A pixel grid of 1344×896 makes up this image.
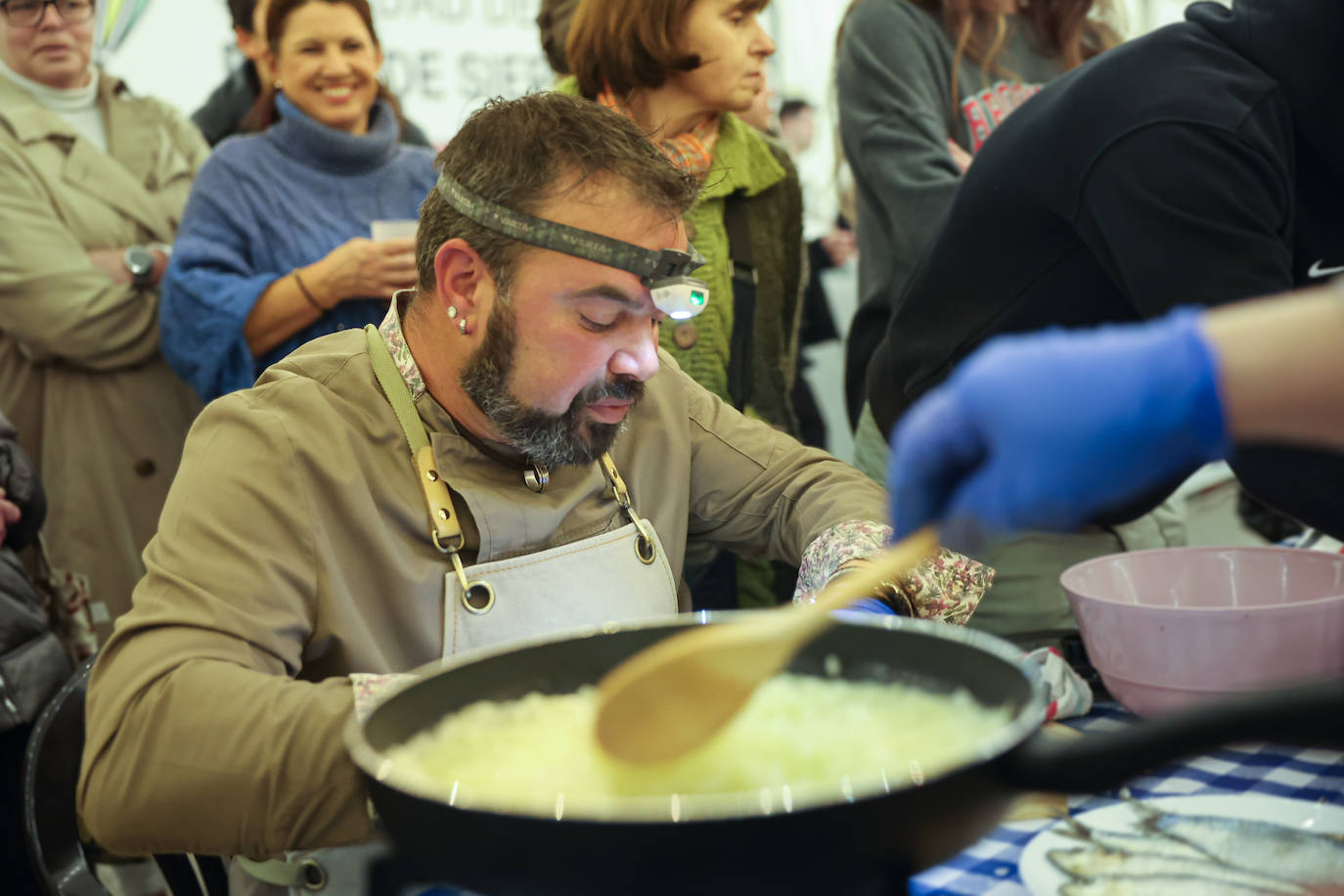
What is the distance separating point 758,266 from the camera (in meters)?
2.45

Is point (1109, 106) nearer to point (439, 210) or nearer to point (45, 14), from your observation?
point (439, 210)

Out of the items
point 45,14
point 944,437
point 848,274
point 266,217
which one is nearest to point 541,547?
point 944,437

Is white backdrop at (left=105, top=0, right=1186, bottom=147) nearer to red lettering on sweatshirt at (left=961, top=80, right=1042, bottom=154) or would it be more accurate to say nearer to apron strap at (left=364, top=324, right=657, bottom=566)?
red lettering on sweatshirt at (left=961, top=80, right=1042, bottom=154)

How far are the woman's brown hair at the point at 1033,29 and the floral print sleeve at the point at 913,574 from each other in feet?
4.48

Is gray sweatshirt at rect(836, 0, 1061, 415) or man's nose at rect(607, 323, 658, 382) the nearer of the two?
man's nose at rect(607, 323, 658, 382)

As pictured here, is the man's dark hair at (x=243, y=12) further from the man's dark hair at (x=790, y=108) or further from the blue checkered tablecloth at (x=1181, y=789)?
the man's dark hair at (x=790, y=108)

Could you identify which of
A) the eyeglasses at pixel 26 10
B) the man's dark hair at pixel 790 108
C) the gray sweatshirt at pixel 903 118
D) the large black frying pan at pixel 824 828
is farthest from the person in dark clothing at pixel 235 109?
the man's dark hair at pixel 790 108

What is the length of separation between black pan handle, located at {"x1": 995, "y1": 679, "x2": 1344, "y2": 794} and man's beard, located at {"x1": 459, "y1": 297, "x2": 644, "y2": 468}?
889 mm

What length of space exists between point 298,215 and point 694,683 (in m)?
1.85

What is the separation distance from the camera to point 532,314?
1.45 metres

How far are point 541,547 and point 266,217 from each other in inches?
46.5

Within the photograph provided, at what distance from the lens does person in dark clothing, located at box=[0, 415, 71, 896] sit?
1.67 metres

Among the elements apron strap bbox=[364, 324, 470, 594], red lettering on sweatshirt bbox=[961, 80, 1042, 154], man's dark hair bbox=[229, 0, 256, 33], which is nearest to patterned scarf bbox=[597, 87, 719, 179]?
red lettering on sweatshirt bbox=[961, 80, 1042, 154]

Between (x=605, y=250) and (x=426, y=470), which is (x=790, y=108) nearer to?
(x=605, y=250)
